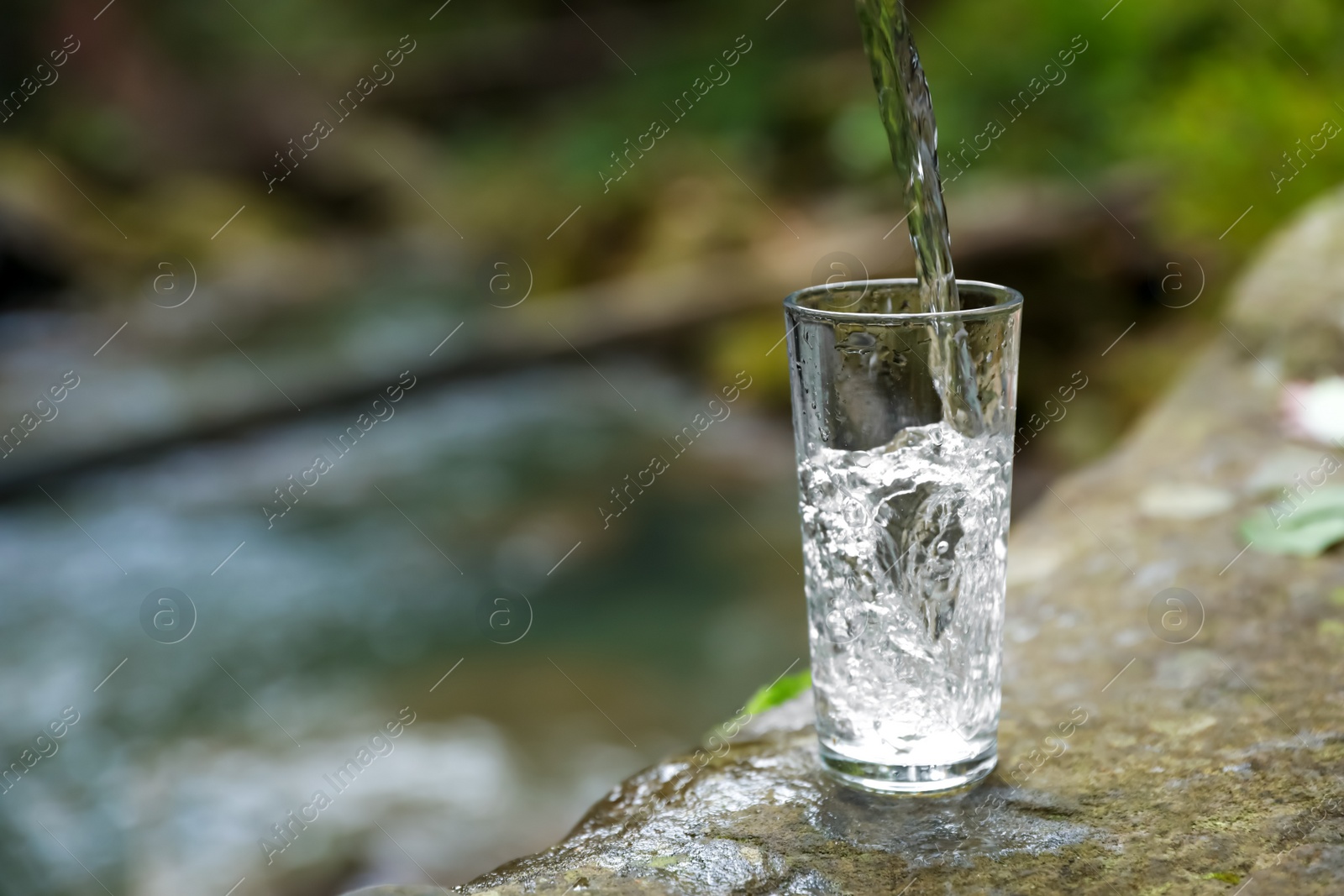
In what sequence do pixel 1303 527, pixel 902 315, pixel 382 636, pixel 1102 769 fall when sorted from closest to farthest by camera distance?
pixel 902 315, pixel 1102 769, pixel 1303 527, pixel 382 636

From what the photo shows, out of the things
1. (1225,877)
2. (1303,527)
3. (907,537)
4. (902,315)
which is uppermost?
(902,315)

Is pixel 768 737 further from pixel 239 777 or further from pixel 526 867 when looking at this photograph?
pixel 239 777

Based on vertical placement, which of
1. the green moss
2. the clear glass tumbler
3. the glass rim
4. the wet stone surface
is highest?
the glass rim

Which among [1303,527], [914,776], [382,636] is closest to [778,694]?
[914,776]

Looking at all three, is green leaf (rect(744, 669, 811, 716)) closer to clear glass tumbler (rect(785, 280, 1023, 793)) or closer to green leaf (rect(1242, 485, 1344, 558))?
clear glass tumbler (rect(785, 280, 1023, 793))

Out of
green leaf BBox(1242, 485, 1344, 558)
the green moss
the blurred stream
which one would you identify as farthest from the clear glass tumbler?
the blurred stream

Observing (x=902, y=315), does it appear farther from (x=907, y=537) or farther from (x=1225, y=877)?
(x=1225, y=877)

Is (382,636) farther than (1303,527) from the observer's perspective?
Yes
